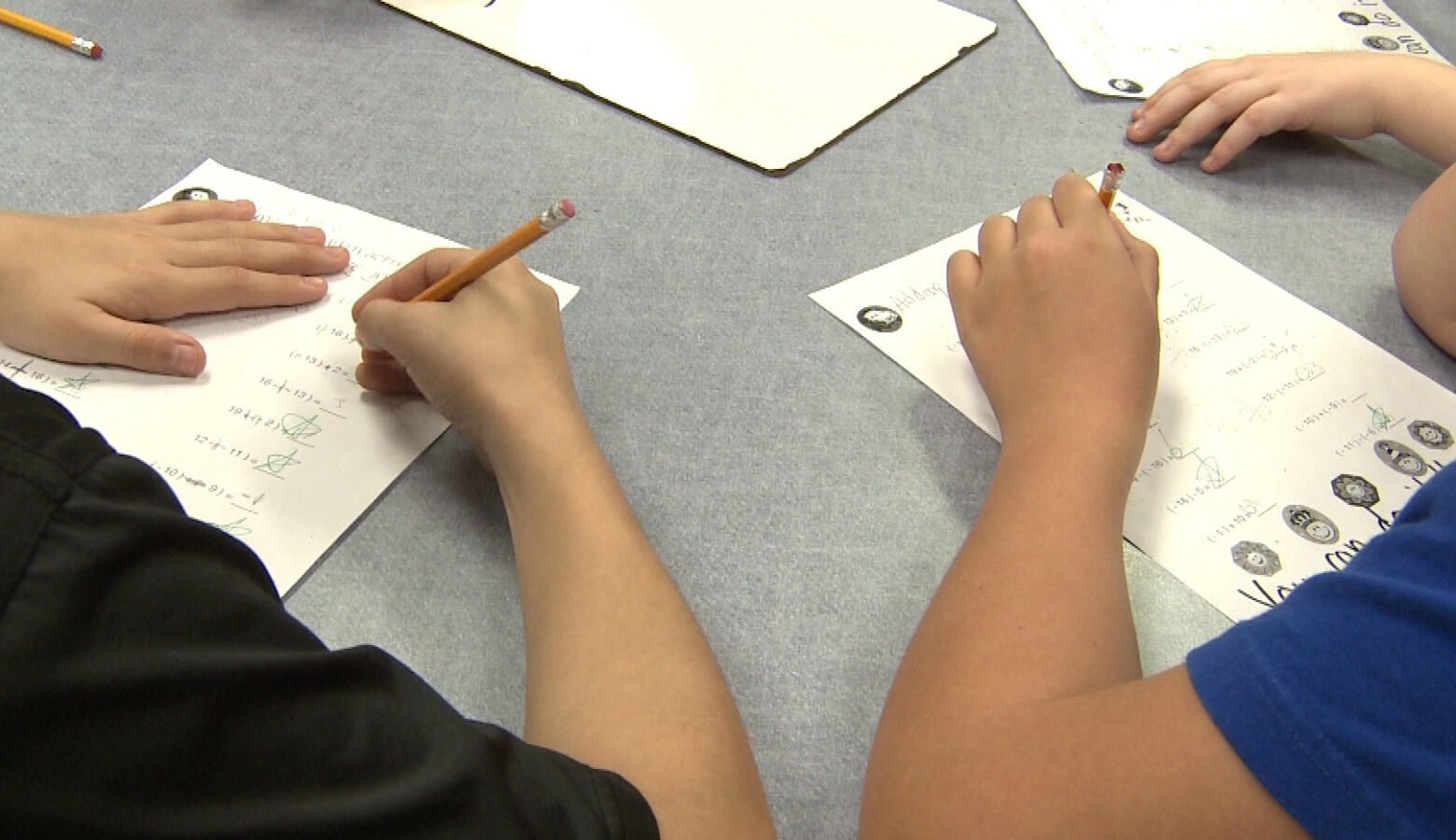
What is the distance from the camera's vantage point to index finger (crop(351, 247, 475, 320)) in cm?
51

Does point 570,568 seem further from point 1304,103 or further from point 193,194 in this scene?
point 1304,103

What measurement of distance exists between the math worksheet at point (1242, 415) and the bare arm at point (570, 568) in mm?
182

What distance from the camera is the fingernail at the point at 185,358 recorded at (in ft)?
1.60

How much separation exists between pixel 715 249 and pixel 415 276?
179 millimetres

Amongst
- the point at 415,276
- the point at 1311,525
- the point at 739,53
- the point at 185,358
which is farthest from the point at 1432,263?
the point at 185,358

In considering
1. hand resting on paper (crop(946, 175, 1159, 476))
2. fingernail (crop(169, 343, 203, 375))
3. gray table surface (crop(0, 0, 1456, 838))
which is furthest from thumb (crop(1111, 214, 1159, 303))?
fingernail (crop(169, 343, 203, 375))

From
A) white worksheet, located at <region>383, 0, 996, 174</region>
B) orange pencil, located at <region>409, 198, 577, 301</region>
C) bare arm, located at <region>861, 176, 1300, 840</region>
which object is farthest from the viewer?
white worksheet, located at <region>383, 0, 996, 174</region>

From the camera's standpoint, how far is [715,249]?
602 mm

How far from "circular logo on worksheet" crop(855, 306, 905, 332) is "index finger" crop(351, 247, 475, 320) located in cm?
22

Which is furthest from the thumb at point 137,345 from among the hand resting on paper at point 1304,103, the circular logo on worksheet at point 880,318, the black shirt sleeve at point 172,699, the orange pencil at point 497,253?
the hand resting on paper at point 1304,103

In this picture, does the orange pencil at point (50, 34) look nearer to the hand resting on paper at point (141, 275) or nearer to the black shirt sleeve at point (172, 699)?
the hand resting on paper at point (141, 275)

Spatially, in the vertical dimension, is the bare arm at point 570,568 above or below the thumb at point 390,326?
below

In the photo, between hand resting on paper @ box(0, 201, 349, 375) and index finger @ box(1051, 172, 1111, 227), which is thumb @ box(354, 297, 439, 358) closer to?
hand resting on paper @ box(0, 201, 349, 375)

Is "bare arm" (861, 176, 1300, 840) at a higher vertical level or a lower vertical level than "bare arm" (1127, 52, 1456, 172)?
lower
